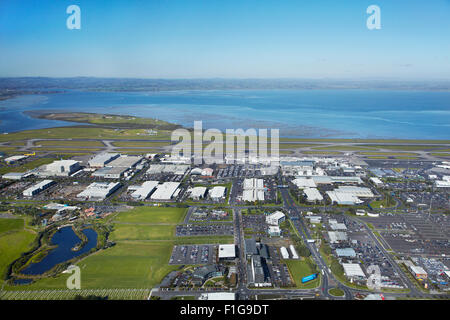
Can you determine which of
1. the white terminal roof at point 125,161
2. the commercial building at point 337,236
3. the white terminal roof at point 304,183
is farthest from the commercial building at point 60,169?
the commercial building at point 337,236

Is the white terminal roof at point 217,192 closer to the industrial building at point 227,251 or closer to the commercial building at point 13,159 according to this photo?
the industrial building at point 227,251

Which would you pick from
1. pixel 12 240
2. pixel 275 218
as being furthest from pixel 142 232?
pixel 275 218

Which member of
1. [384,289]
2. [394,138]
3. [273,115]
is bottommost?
[384,289]

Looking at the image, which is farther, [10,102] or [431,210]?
[10,102]
